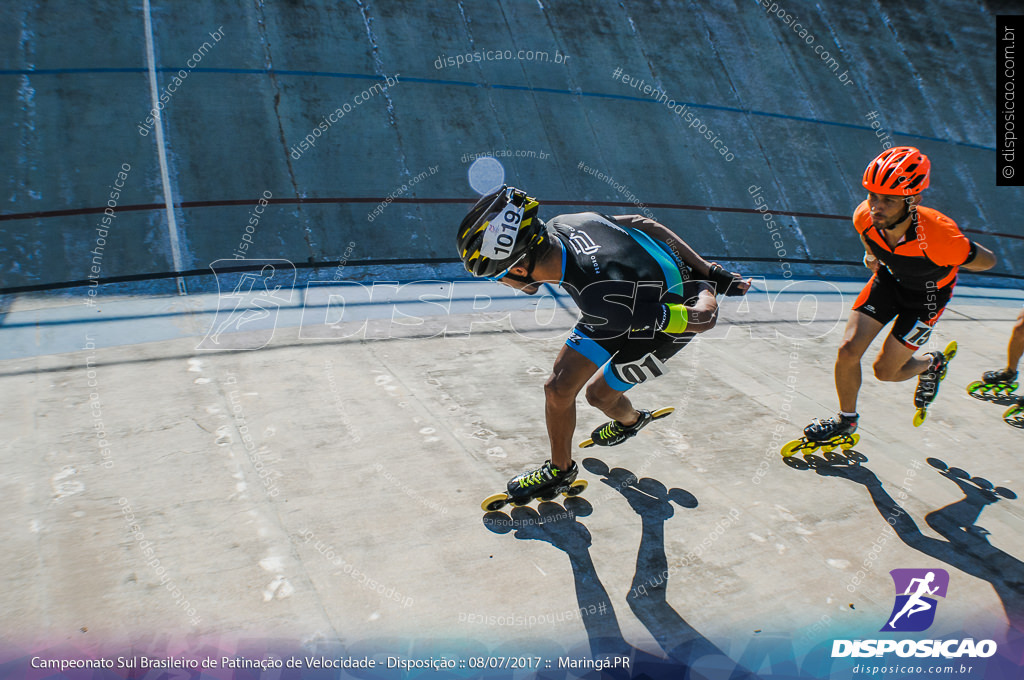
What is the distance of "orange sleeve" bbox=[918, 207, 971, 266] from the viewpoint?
11.8 ft

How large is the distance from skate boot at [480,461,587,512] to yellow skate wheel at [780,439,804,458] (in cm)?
136

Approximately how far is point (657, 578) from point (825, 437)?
1.56 meters

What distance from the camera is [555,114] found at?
8.22 meters

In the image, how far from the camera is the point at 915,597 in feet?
9.22

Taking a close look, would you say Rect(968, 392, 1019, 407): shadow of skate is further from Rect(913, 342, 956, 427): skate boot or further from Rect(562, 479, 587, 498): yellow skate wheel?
Rect(562, 479, 587, 498): yellow skate wheel

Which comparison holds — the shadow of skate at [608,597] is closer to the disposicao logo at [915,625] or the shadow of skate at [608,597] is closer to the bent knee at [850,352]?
the disposicao logo at [915,625]

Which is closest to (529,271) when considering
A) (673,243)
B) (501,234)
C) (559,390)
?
(501,234)

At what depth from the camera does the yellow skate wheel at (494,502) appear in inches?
126

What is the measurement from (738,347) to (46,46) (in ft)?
23.6

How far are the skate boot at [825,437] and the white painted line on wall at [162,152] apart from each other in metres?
4.74

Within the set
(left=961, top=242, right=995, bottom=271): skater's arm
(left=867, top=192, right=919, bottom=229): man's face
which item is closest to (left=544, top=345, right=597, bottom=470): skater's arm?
(left=867, top=192, right=919, bottom=229): man's face

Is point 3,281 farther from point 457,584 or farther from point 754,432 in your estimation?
point 754,432

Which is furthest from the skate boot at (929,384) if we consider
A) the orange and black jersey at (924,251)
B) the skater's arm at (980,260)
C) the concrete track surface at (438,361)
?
the skater's arm at (980,260)

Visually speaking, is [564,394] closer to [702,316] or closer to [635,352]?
[635,352]
